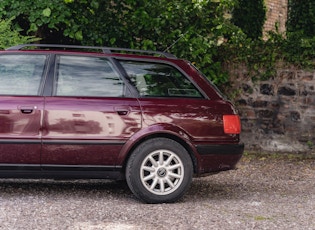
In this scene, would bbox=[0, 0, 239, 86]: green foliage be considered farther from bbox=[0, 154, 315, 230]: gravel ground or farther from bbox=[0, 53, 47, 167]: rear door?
bbox=[0, 53, 47, 167]: rear door

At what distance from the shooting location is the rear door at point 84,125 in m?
7.16

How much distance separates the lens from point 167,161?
7246 millimetres

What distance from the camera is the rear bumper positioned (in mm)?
7418

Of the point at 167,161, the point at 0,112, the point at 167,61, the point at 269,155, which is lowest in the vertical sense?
the point at 269,155

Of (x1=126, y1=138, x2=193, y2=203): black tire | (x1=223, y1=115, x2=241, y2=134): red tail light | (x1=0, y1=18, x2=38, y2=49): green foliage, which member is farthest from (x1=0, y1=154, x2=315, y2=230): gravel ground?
(x1=0, y1=18, x2=38, y2=49): green foliage

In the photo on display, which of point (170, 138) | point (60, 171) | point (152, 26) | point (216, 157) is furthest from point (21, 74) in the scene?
point (152, 26)

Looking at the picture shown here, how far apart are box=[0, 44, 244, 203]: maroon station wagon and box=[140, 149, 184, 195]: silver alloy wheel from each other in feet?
0.04

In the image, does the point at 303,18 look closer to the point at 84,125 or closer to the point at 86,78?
the point at 86,78

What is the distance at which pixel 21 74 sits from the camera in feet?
24.1

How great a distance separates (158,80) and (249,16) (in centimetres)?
956

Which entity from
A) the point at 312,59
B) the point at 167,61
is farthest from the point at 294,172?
the point at 167,61

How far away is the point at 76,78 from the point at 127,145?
939 millimetres

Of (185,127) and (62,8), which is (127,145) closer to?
(185,127)

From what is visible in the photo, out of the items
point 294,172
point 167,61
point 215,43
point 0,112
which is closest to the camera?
point 0,112
